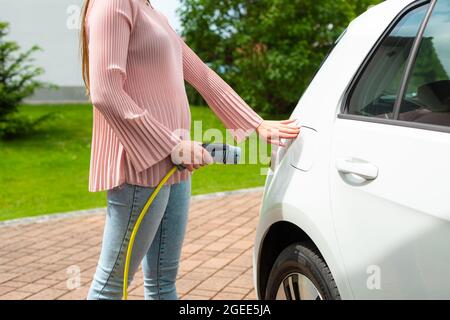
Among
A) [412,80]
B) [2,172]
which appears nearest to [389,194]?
[412,80]

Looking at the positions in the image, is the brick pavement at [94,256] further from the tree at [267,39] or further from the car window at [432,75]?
the tree at [267,39]

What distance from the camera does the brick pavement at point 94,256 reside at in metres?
3.95

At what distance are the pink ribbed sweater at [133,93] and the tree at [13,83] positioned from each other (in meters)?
9.27

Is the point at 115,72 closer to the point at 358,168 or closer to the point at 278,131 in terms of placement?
the point at 278,131

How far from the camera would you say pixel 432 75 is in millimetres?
1916

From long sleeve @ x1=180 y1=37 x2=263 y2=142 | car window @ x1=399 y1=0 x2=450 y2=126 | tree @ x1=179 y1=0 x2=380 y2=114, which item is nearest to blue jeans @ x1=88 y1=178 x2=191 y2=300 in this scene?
long sleeve @ x1=180 y1=37 x2=263 y2=142

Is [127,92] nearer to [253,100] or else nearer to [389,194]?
[389,194]

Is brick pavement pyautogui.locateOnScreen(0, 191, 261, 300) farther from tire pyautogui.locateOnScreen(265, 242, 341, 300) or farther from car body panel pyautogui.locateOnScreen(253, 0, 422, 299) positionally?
car body panel pyautogui.locateOnScreen(253, 0, 422, 299)

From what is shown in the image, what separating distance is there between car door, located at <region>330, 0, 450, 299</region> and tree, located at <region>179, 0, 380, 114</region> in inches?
408

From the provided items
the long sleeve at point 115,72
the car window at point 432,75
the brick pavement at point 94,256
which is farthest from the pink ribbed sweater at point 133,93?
the brick pavement at point 94,256

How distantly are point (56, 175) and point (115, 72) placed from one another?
22.8 ft

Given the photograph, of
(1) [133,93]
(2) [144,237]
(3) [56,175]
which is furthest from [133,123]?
(3) [56,175]

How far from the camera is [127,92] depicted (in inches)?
84.3

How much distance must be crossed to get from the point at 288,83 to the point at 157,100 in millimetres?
10897
